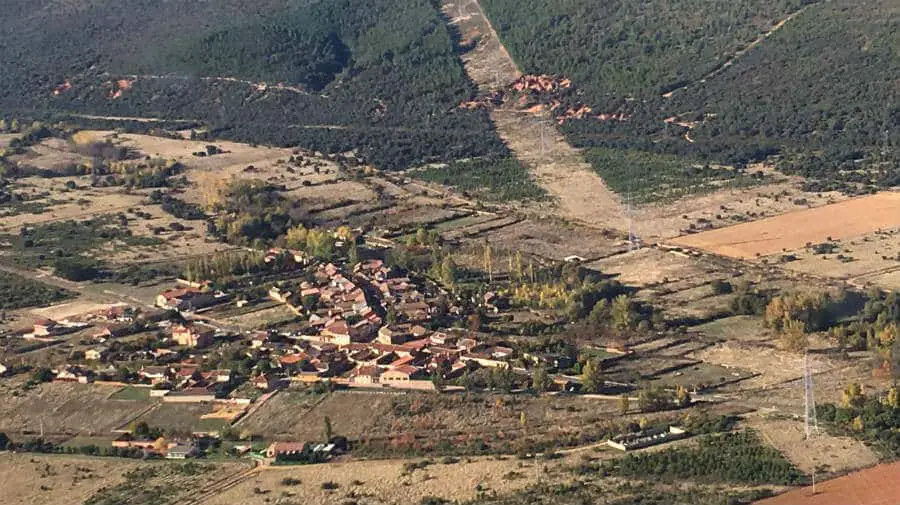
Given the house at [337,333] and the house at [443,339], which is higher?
the house at [337,333]

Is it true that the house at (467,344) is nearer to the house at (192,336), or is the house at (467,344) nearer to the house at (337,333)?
the house at (337,333)

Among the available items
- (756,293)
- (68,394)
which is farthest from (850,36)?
(68,394)

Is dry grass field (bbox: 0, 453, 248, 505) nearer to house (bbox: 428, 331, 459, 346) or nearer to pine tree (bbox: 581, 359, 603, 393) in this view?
pine tree (bbox: 581, 359, 603, 393)

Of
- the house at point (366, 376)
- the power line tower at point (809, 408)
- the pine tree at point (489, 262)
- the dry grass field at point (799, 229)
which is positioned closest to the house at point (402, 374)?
the house at point (366, 376)

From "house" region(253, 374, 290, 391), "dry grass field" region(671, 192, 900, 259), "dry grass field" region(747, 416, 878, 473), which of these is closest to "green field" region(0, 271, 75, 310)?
"house" region(253, 374, 290, 391)

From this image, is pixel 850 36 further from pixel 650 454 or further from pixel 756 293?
pixel 650 454

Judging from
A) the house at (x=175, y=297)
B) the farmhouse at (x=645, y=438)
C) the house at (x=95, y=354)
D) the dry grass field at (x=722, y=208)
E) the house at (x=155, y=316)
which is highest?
the house at (x=175, y=297)

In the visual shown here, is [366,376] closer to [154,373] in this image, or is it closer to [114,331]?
[154,373]
